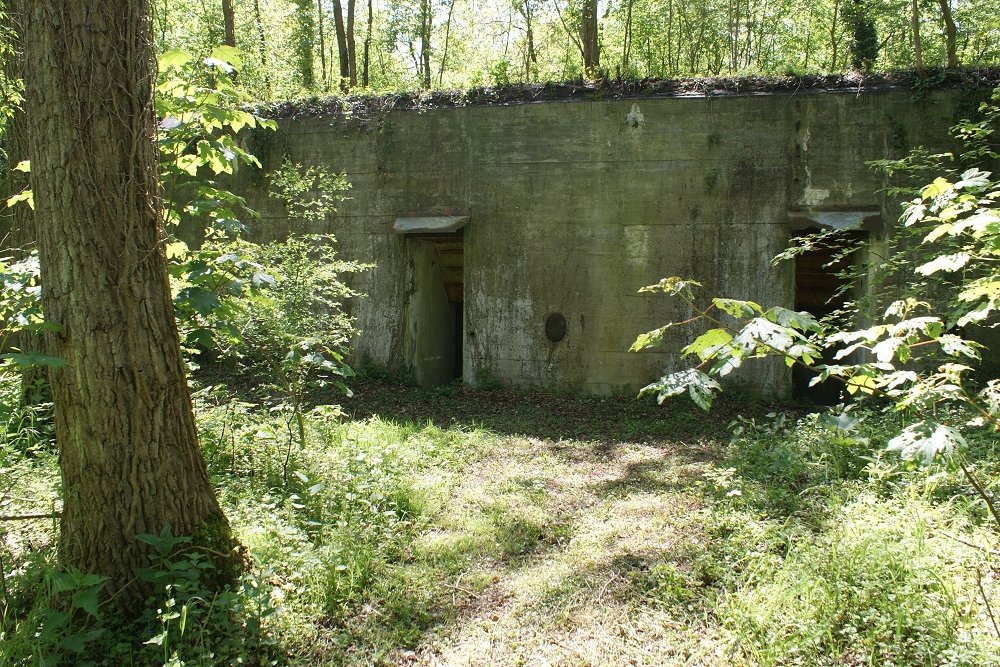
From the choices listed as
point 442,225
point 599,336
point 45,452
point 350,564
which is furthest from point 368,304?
point 350,564

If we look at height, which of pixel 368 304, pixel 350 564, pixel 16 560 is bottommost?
pixel 350 564

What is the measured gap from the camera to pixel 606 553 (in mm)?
3744

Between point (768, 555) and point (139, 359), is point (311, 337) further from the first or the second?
point (768, 555)

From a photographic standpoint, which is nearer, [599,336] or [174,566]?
[174,566]

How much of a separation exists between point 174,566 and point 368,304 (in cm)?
605

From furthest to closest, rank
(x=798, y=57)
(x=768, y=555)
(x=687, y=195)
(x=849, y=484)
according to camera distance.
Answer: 1. (x=798, y=57)
2. (x=687, y=195)
3. (x=849, y=484)
4. (x=768, y=555)

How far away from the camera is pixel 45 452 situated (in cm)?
418

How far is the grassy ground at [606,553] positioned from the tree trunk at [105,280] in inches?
26.8

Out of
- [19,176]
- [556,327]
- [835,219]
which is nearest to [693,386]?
[19,176]

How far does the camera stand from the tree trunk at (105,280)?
263 centimetres

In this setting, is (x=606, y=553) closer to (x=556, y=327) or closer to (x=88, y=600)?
(x=88, y=600)

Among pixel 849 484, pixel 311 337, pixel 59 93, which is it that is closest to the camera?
pixel 59 93

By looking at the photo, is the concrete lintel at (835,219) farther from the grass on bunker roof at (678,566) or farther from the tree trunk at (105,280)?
the tree trunk at (105,280)

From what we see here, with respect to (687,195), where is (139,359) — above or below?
below
